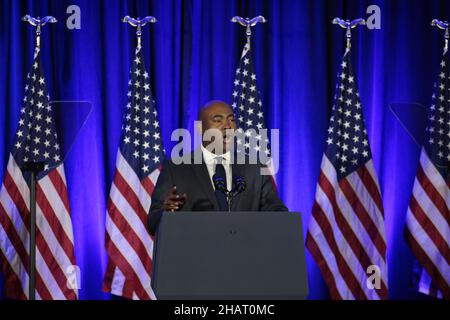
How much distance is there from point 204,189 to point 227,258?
1.02m

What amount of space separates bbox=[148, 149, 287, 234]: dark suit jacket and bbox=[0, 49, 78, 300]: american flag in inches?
80.9

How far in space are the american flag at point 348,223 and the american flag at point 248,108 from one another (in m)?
0.52

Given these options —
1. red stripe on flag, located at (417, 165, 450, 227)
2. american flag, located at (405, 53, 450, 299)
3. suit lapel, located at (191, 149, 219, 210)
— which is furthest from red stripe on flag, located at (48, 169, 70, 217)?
red stripe on flag, located at (417, 165, 450, 227)

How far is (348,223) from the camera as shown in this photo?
16.5 ft

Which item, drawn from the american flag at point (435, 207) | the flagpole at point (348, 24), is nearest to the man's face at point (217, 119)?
the flagpole at point (348, 24)

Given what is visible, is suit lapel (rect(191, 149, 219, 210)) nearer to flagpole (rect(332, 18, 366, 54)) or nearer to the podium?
the podium

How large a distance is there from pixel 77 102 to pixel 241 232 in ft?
11.3

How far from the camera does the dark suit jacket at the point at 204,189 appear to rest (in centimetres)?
292

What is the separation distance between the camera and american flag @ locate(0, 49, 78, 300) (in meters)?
4.85

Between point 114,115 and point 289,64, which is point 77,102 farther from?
point 289,64

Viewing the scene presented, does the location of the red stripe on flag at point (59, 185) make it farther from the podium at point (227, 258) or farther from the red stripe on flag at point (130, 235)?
the podium at point (227, 258)

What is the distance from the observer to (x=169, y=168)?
3.06 metres

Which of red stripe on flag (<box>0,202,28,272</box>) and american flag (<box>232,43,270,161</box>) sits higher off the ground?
american flag (<box>232,43,270,161</box>)
